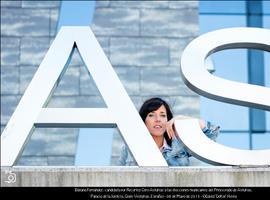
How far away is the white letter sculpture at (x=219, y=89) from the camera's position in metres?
6.85

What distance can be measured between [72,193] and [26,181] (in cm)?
44

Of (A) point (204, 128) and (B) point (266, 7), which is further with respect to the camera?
(B) point (266, 7)

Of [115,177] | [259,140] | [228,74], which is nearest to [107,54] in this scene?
[228,74]

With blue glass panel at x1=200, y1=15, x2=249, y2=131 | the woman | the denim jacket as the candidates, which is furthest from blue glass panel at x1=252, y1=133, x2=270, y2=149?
the denim jacket

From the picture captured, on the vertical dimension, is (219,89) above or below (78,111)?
above

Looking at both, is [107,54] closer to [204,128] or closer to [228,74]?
[228,74]

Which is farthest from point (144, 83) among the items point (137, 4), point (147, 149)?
point (147, 149)

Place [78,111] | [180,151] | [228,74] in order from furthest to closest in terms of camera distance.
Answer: [228,74]
[180,151]
[78,111]

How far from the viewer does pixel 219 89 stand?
705cm

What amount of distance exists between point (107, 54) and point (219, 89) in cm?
753

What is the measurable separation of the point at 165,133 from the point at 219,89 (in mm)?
736

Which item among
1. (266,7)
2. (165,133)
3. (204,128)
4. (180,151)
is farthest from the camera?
(266,7)

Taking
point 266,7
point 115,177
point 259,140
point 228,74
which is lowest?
point 115,177

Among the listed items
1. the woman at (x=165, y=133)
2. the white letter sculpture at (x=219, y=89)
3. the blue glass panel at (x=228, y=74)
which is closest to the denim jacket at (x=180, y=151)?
the woman at (x=165, y=133)
